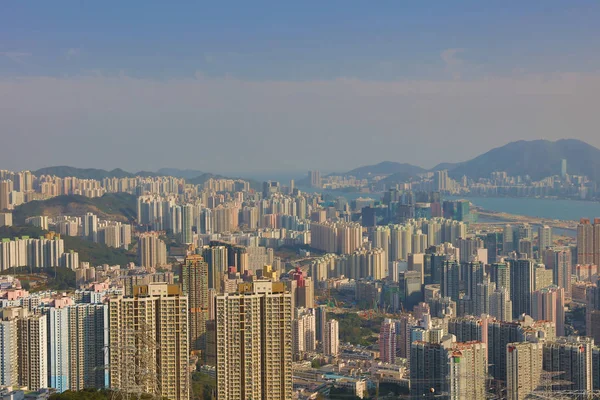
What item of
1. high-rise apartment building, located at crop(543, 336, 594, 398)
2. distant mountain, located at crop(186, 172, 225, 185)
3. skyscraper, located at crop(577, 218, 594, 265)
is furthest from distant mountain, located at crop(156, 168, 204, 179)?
high-rise apartment building, located at crop(543, 336, 594, 398)

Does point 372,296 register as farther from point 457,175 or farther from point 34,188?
point 457,175

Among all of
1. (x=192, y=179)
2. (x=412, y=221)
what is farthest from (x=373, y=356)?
(x=192, y=179)

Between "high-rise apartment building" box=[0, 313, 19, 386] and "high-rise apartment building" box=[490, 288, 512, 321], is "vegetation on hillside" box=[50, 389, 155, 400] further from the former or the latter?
"high-rise apartment building" box=[490, 288, 512, 321]

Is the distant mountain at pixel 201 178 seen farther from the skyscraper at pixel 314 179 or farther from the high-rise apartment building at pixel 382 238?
the high-rise apartment building at pixel 382 238

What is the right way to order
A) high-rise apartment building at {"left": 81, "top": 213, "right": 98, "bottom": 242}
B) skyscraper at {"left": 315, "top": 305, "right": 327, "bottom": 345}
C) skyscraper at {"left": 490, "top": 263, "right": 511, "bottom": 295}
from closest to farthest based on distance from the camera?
skyscraper at {"left": 315, "top": 305, "right": 327, "bottom": 345}
skyscraper at {"left": 490, "top": 263, "right": 511, "bottom": 295}
high-rise apartment building at {"left": 81, "top": 213, "right": 98, "bottom": 242}

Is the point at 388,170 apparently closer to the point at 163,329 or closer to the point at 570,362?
the point at 570,362
